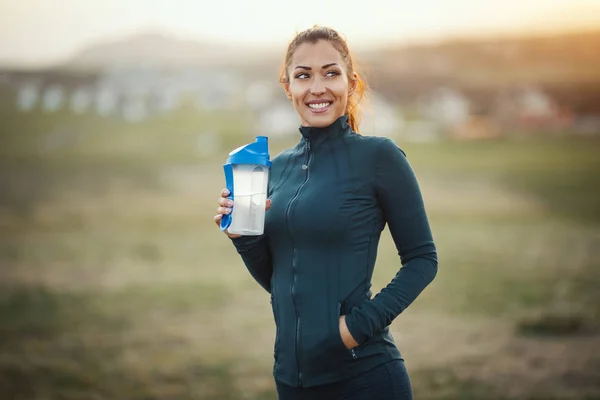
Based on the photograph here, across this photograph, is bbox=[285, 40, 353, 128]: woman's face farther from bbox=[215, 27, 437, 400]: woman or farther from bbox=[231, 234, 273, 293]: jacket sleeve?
bbox=[231, 234, 273, 293]: jacket sleeve

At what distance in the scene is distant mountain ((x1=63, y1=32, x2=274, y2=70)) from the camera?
20.1 ft

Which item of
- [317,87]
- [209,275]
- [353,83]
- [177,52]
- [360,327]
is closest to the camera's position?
[360,327]

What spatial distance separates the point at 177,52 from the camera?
6.15m

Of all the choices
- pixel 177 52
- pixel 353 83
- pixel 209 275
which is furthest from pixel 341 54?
pixel 177 52

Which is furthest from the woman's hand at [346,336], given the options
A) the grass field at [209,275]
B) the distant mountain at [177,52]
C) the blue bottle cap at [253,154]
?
the distant mountain at [177,52]

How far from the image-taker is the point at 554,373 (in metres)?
4.15

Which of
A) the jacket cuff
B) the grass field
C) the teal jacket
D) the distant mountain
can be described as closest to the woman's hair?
the teal jacket

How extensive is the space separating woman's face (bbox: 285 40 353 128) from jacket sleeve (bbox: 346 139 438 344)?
0.15 meters

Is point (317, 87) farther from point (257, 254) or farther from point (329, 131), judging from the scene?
point (257, 254)

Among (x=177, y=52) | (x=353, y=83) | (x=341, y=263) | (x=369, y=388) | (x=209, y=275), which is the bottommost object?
(x=369, y=388)

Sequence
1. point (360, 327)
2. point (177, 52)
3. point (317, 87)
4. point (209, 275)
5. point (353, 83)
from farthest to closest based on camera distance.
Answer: point (177, 52), point (209, 275), point (353, 83), point (317, 87), point (360, 327)

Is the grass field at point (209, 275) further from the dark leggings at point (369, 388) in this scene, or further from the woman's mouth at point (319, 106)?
the woman's mouth at point (319, 106)

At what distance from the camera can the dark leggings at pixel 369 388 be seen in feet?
4.48

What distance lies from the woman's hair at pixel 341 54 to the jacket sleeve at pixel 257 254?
330 millimetres
